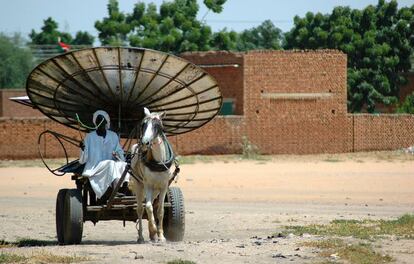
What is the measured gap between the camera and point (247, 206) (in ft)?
69.3

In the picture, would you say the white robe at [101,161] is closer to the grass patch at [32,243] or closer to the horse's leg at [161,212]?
the horse's leg at [161,212]

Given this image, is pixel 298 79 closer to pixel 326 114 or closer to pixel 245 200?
pixel 326 114

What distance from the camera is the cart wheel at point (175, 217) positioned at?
13922mm

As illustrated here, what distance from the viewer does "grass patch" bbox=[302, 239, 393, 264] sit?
36.3ft

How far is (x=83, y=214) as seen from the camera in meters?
13.6

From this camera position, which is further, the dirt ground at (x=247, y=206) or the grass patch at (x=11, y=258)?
the dirt ground at (x=247, y=206)

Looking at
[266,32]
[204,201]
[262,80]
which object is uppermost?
[266,32]

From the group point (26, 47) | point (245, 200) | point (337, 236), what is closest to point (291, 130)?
point (245, 200)

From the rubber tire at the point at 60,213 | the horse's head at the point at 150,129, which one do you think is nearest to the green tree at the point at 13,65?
the rubber tire at the point at 60,213

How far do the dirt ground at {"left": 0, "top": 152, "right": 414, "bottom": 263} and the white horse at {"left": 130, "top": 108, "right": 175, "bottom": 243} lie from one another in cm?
58

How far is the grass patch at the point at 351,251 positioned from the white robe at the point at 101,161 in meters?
3.05

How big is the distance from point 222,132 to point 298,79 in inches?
149

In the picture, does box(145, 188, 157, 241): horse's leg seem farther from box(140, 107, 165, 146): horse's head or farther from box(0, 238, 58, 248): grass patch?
box(0, 238, 58, 248): grass patch

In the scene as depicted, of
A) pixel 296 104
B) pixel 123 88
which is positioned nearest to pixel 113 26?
pixel 296 104
